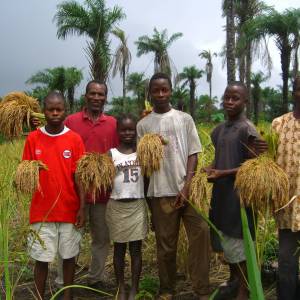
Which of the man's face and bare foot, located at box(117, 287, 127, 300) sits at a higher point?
the man's face

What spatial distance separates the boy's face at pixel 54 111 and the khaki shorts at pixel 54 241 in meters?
0.73

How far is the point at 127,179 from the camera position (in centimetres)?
333

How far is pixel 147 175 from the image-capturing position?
10.7 feet

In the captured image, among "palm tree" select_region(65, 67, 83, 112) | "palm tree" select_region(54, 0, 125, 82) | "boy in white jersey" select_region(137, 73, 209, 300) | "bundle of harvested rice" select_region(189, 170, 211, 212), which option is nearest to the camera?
"bundle of harvested rice" select_region(189, 170, 211, 212)

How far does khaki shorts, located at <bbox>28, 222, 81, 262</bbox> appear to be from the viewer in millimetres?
3143

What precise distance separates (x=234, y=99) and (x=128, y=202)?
42.5 inches

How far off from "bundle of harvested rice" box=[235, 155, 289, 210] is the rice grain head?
67.6 inches

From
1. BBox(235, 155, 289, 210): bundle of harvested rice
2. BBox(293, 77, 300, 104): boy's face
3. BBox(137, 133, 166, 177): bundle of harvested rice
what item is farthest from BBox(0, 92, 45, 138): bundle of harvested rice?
BBox(293, 77, 300, 104): boy's face

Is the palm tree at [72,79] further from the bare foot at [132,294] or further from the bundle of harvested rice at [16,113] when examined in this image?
the bare foot at [132,294]

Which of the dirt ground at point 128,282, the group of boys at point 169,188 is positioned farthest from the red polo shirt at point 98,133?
the dirt ground at point 128,282

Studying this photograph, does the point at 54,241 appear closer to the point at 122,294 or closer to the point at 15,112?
the point at 122,294

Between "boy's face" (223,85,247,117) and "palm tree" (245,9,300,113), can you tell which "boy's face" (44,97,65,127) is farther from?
"palm tree" (245,9,300,113)

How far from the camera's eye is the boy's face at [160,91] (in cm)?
329

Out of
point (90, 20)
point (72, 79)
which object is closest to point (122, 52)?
point (90, 20)
